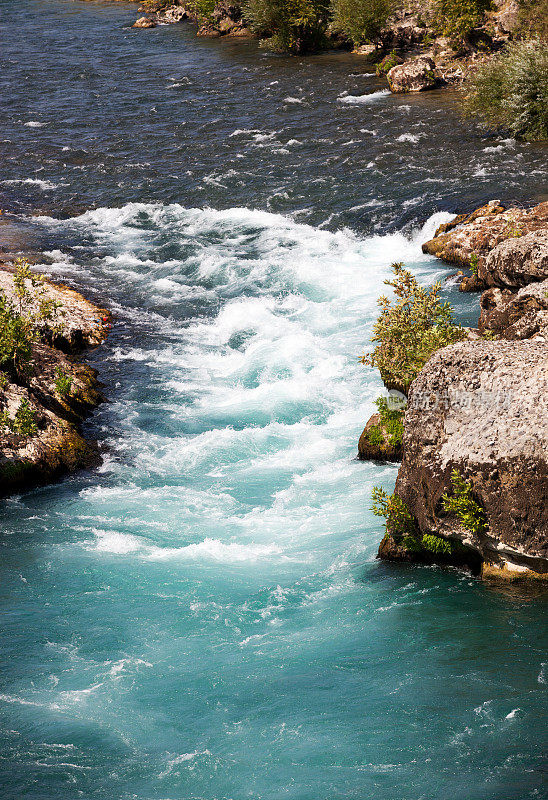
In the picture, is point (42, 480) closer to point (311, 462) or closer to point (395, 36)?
point (311, 462)

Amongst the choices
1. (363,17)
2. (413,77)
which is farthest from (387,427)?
(363,17)

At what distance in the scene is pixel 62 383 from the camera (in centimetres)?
1750

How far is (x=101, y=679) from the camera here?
34.3 feet

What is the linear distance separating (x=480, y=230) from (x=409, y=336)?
33.8ft

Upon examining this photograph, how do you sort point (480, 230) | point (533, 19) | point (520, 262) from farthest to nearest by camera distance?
point (533, 19) → point (480, 230) → point (520, 262)

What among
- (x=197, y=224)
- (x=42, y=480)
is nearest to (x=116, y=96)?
(x=197, y=224)

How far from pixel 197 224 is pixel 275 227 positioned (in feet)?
9.35

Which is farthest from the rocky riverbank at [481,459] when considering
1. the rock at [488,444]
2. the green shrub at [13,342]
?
the green shrub at [13,342]

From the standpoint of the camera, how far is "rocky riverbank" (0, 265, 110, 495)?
15.5 meters

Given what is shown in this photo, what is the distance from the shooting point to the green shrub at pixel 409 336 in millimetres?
13523

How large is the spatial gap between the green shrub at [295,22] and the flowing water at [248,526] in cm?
1484

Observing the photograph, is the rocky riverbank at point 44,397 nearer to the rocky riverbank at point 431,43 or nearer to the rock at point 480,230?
the rock at point 480,230

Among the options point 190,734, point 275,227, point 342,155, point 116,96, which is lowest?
point 190,734

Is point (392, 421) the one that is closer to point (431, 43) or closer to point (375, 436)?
point (375, 436)
